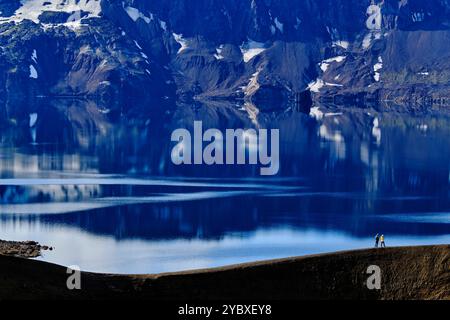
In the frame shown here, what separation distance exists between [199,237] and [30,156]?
88.0 m

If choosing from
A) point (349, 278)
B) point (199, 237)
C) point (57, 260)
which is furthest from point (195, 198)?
point (349, 278)

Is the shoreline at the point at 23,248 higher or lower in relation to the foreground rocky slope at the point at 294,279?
lower

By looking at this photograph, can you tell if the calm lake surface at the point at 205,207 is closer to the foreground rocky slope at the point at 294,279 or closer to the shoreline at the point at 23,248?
the shoreline at the point at 23,248

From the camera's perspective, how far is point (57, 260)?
267ft

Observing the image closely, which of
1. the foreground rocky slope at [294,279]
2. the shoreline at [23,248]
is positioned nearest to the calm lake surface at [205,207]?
the shoreline at [23,248]

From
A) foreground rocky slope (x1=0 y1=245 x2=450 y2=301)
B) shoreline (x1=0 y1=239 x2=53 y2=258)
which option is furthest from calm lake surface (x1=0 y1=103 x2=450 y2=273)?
foreground rocky slope (x1=0 y1=245 x2=450 y2=301)

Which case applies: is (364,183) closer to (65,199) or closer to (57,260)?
(65,199)

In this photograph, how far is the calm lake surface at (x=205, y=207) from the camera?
8875cm

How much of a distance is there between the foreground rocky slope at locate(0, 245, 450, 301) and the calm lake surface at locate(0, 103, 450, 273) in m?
33.9

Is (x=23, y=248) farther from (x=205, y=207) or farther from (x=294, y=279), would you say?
(x=294, y=279)

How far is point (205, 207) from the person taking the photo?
376 feet

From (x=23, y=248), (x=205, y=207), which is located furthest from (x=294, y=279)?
(x=205, y=207)

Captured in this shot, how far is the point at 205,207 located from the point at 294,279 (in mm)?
71766

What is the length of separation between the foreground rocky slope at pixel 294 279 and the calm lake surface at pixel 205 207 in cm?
3391
